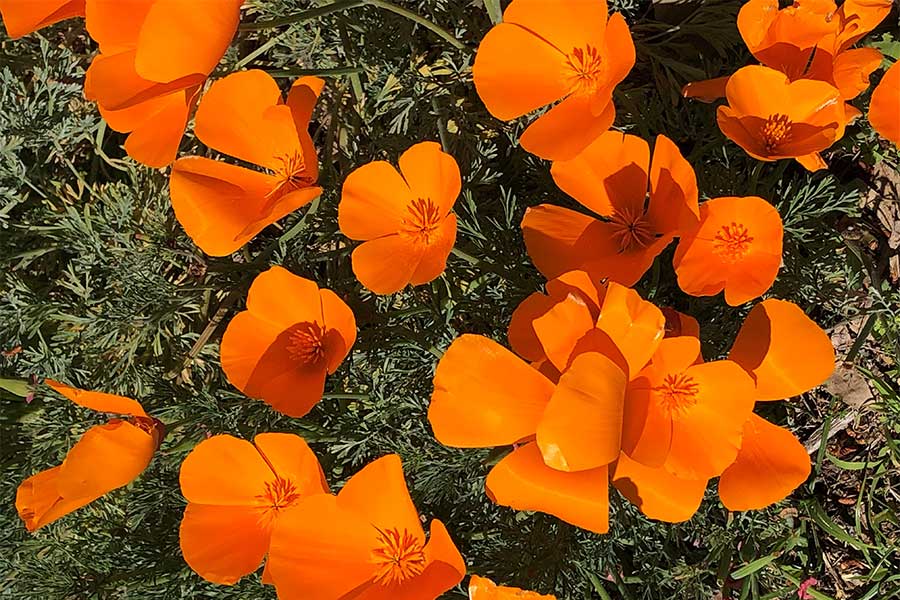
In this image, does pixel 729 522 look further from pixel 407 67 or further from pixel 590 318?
pixel 407 67

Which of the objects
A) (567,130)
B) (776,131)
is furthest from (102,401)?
(776,131)

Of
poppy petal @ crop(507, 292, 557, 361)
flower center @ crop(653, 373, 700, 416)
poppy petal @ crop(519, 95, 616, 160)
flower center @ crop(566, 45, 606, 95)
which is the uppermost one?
flower center @ crop(566, 45, 606, 95)

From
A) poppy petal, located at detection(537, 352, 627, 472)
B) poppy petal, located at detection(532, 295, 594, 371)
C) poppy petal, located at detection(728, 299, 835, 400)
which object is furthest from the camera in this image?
poppy petal, located at detection(728, 299, 835, 400)

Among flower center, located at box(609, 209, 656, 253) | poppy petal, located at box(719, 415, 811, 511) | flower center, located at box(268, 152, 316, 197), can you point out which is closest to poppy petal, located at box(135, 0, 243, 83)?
flower center, located at box(268, 152, 316, 197)

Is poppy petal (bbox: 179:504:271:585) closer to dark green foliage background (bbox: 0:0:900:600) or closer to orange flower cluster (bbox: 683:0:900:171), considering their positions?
dark green foliage background (bbox: 0:0:900:600)

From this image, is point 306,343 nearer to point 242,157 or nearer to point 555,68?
point 242,157

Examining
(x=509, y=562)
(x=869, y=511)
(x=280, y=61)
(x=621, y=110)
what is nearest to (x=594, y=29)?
(x=621, y=110)
